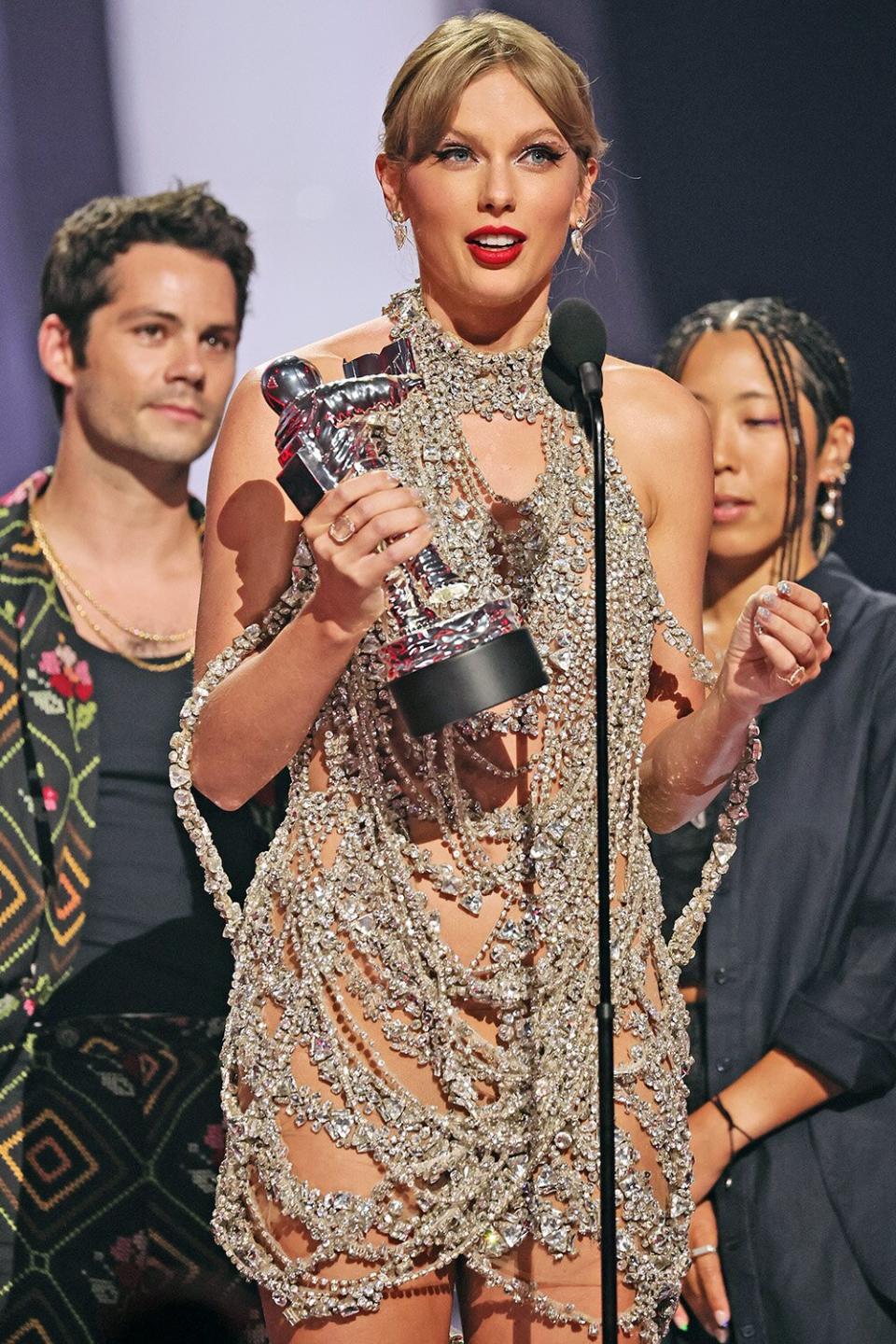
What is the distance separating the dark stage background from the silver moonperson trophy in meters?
1.29

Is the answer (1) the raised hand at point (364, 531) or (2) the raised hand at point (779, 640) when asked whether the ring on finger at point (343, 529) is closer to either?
(1) the raised hand at point (364, 531)

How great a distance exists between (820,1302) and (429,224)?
1.62 metres

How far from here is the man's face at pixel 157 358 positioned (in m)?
2.78

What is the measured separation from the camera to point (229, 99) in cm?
263

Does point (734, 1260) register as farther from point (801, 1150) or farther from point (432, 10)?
point (432, 10)

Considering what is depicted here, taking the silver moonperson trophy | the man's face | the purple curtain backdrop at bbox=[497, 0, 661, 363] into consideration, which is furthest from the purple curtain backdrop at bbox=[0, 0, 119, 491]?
the silver moonperson trophy

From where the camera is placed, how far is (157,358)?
279 centimetres

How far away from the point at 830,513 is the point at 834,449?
0.32ft

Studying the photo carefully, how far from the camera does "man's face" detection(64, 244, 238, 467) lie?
278 cm

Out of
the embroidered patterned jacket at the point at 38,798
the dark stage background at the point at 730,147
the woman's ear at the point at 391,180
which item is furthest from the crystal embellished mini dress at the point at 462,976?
the dark stage background at the point at 730,147

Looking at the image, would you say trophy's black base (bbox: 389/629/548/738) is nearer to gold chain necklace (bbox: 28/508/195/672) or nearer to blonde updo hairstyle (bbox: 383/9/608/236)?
blonde updo hairstyle (bbox: 383/9/608/236)

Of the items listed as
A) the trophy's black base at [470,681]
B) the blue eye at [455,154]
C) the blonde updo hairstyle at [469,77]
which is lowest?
the trophy's black base at [470,681]

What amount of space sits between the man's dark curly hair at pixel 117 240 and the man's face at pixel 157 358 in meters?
0.02

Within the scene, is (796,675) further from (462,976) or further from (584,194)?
(584,194)
